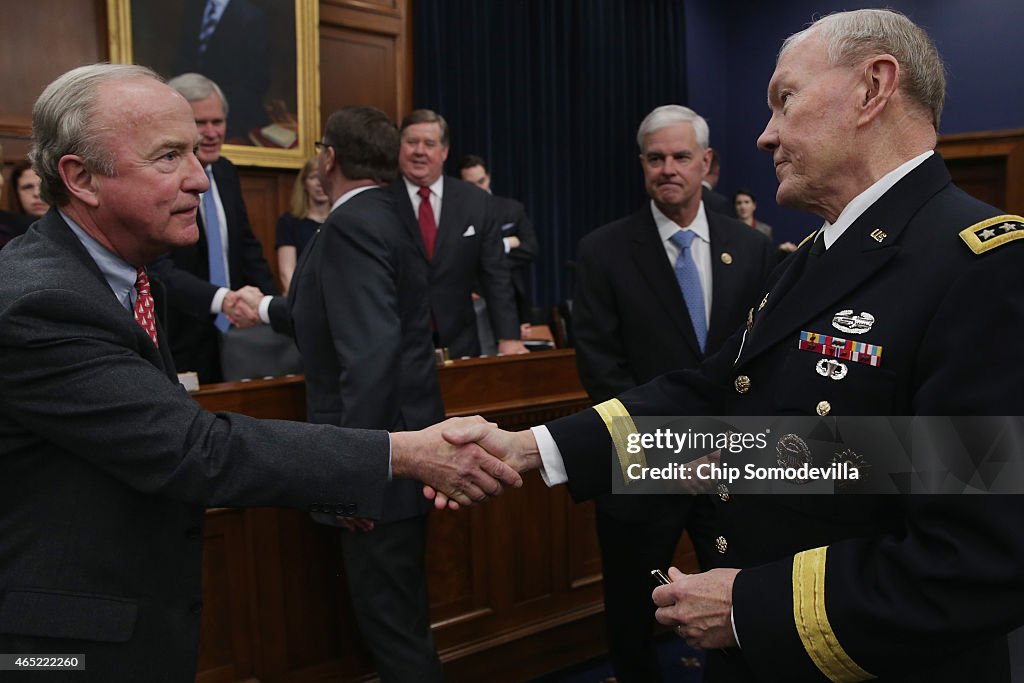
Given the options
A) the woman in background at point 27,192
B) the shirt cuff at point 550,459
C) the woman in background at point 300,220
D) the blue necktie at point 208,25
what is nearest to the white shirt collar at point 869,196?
the shirt cuff at point 550,459

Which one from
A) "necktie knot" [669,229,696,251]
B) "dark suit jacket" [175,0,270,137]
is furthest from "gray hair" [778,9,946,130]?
"dark suit jacket" [175,0,270,137]

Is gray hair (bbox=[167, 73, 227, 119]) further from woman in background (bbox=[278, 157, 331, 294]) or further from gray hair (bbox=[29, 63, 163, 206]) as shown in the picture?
gray hair (bbox=[29, 63, 163, 206])

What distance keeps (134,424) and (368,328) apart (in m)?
1.01

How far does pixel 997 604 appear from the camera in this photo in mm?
1207

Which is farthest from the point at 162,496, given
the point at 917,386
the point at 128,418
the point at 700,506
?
the point at 700,506

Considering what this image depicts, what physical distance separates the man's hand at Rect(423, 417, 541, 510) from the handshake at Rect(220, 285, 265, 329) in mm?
1616

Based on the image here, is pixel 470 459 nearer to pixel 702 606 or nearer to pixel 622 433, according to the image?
pixel 622 433

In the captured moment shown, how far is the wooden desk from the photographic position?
102 inches

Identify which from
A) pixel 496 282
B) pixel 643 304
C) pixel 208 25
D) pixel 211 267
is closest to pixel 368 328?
pixel 643 304

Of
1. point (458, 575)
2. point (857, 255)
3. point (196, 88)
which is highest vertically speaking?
point (196, 88)

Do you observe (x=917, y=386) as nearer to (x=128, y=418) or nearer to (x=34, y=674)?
(x=128, y=418)

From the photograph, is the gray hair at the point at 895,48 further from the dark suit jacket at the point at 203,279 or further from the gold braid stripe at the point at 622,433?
the dark suit jacket at the point at 203,279

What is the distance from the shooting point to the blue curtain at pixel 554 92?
23.6ft

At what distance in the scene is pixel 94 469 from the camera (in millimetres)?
1503
